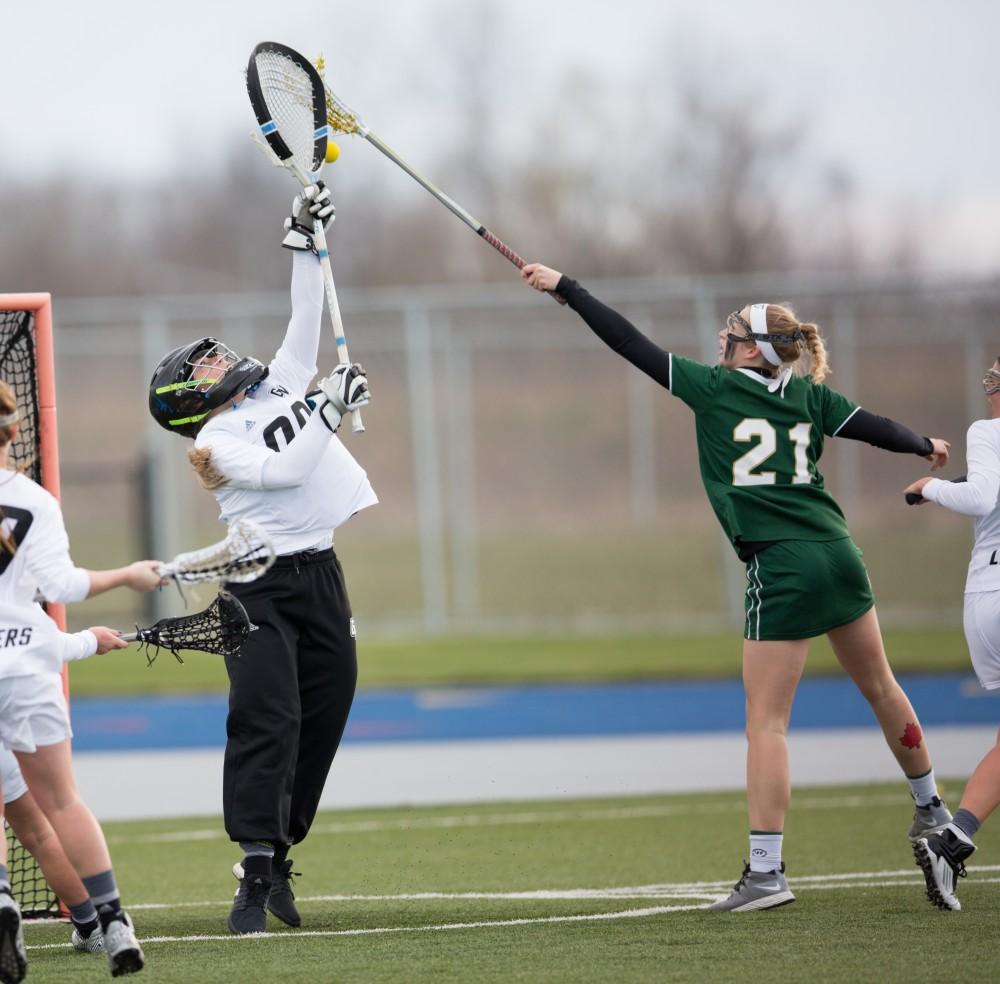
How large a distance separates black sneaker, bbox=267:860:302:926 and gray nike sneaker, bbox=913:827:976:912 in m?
2.13

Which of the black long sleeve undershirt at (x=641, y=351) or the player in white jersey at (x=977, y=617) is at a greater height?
the black long sleeve undershirt at (x=641, y=351)

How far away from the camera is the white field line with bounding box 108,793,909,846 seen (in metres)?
8.26

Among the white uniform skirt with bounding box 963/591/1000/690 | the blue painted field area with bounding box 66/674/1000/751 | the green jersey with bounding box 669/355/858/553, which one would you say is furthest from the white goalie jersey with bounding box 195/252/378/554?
the blue painted field area with bounding box 66/674/1000/751

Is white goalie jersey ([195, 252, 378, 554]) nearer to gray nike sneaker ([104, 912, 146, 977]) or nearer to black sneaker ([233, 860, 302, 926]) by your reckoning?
black sneaker ([233, 860, 302, 926])

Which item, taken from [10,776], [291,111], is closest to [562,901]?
[10,776]

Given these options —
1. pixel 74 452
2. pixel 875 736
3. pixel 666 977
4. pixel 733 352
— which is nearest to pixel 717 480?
pixel 733 352

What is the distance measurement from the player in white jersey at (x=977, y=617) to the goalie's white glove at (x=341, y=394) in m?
1.88

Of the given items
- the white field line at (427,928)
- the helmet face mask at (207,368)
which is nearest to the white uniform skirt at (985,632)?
the white field line at (427,928)

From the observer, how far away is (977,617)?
5.57 metres

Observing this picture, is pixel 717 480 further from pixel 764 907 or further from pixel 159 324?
pixel 159 324

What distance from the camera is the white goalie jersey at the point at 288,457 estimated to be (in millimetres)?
5320

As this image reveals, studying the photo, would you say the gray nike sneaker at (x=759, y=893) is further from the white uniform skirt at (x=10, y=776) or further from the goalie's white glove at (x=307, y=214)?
the goalie's white glove at (x=307, y=214)

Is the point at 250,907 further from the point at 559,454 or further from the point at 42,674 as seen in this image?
the point at 559,454

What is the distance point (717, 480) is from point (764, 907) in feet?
4.75
